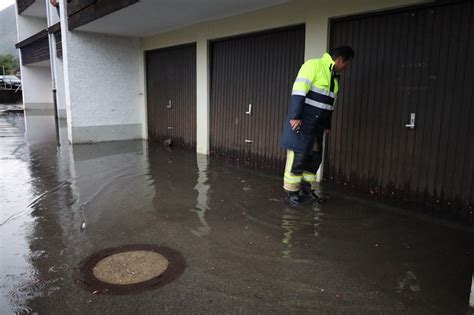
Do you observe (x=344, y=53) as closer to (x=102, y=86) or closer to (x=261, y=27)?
(x=261, y=27)

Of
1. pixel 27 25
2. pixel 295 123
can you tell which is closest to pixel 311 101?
pixel 295 123

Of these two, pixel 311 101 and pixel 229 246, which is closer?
pixel 229 246

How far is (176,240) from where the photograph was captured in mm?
3771

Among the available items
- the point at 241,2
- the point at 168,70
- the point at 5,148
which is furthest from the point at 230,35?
the point at 5,148

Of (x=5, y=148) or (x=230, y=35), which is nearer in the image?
(x=230, y=35)

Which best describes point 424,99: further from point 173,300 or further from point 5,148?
point 5,148

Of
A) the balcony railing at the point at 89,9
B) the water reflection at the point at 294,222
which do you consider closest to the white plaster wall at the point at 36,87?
the balcony railing at the point at 89,9

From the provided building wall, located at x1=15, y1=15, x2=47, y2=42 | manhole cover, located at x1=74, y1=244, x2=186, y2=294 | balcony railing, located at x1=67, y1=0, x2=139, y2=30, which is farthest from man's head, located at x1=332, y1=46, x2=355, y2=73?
building wall, located at x1=15, y1=15, x2=47, y2=42

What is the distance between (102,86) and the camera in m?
9.77

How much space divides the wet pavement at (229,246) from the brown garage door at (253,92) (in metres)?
0.86

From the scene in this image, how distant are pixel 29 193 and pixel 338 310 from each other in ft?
14.9

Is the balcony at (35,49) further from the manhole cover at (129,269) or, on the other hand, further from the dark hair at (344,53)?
the manhole cover at (129,269)

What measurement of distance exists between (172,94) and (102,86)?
6.41 ft

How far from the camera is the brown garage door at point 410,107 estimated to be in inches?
170
